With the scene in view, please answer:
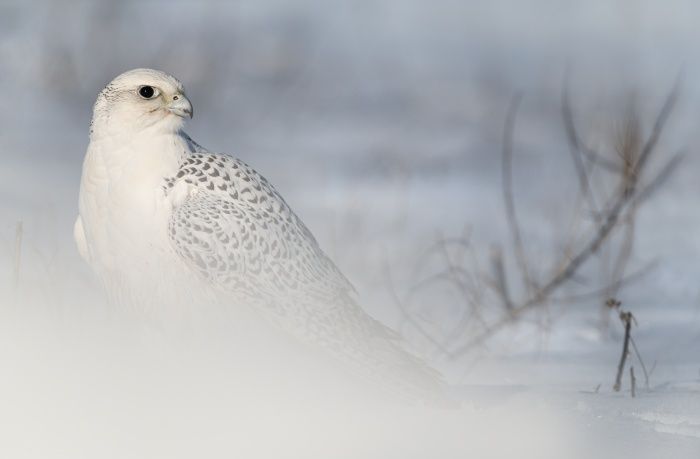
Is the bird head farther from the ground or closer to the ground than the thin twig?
farther from the ground

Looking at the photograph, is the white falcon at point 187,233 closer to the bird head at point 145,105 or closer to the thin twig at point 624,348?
the bird head at point 145,105

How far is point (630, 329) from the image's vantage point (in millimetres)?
5020

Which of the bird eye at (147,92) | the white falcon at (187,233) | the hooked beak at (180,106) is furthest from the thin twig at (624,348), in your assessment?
the bird eye at (147,92)

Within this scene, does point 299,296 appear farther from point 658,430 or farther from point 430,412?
point 658,430

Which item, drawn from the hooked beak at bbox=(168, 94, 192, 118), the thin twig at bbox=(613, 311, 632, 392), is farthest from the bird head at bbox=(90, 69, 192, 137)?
the thin twig at bbox=(613, 311, 632, 392)

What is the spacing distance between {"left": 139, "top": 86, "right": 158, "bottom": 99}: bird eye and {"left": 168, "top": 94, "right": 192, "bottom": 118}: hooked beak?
11cm

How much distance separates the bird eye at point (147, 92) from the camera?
478cm

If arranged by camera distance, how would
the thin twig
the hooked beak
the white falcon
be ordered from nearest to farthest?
the white falcon
the hooked beak
the thin twig

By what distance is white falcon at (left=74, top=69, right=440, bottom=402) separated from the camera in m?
4.57

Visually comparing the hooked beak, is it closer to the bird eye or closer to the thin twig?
the bird eye

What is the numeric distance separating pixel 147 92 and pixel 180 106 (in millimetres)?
200

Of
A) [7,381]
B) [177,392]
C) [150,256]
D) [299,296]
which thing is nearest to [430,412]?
[299,296]

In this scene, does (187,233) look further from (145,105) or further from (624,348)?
(624,348)

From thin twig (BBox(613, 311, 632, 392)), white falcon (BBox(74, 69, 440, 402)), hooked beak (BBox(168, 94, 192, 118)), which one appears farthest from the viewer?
thin twig (BBox(613, 311, 632, 392))
